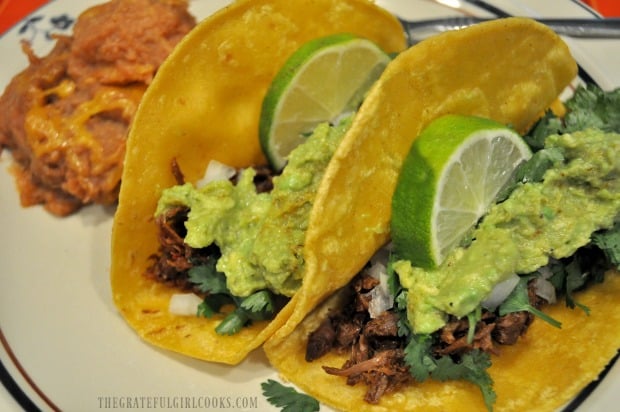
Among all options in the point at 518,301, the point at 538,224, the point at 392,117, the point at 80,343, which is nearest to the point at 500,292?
the point at 518,301

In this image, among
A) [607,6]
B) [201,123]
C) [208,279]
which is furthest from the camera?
[607,6]

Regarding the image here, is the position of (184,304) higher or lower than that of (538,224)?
lower

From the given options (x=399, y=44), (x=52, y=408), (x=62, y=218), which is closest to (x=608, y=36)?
(x=399, y=44)

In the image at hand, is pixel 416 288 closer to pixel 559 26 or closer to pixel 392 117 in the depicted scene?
pixel 392 117

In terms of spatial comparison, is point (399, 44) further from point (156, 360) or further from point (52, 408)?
point (52, 408)

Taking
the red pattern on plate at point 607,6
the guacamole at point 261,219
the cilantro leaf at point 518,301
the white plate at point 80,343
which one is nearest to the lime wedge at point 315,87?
the guacamole at point 261,219

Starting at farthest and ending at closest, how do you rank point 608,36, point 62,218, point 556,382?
point 608,36, point 62,218, point 556,382

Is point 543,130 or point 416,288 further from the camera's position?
point 543,130
